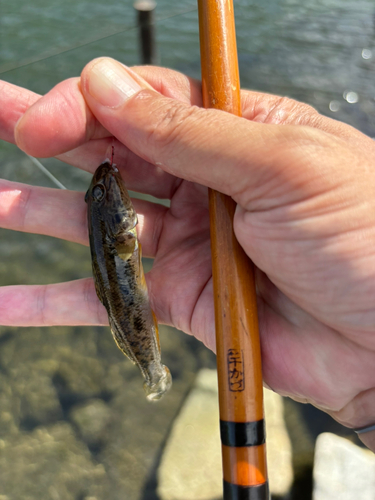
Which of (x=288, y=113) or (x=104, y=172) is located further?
(x=288, y=113)

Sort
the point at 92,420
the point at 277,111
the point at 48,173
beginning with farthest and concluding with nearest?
the point at 48,173 → the point at 92,420 → the point at 277,111

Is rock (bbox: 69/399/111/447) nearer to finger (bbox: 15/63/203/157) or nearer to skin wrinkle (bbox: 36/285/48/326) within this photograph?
skin wrinkle (bbox: 36/285/48/326)

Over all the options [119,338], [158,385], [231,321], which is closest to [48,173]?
[119,338]

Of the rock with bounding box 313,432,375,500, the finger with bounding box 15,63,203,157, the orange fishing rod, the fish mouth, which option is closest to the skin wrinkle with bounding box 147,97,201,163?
the orange fishing rod

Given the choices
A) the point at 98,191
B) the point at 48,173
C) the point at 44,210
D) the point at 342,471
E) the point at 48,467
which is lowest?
the point at 48,467

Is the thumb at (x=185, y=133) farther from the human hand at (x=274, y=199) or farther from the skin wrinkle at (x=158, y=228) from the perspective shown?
the skin wrinkle at (x=158, y=228)

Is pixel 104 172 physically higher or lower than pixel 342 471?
higher

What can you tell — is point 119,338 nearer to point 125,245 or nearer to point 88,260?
point 125,245
